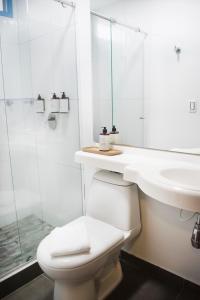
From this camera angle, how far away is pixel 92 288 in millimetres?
1343

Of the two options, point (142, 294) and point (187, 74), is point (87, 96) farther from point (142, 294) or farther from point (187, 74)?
point (142, 294)

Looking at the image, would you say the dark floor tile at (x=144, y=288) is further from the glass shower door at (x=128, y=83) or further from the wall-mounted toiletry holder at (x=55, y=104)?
the wall-mounted toiletry holder at (x=55, y=104)

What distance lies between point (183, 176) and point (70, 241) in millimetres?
666

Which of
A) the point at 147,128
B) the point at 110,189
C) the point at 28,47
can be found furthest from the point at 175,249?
the point at 28,47

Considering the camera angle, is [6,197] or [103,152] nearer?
[103,152]

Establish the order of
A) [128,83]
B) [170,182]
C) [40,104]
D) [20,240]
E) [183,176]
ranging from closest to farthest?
[170,182]
[183,176]
[128,83]
[20,240]
[40,104]

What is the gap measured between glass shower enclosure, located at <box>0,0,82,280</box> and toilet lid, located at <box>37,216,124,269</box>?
59 centimetres

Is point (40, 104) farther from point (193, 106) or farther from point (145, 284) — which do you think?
point (145, 284)

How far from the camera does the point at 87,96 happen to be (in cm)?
180

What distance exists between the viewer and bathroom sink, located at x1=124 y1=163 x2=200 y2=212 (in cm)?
94

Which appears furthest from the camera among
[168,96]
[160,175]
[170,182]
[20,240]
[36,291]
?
[20,240]

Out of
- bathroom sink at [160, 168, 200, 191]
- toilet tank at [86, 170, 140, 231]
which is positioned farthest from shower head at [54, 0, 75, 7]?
bathroom sink at [160, 168, 200, 191]

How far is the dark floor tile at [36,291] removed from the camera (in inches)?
59.1

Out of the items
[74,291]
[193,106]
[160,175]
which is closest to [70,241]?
[74,291]
